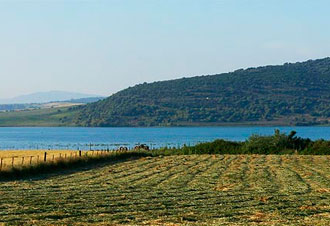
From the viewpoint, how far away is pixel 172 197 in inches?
908

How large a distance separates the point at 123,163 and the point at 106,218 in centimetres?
2743

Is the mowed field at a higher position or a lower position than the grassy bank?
lower

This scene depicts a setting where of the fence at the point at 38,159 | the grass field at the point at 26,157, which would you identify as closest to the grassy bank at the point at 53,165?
the fence at the point at 38,159

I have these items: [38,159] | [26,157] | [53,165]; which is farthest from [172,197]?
[26,157]

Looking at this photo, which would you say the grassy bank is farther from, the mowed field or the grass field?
the mowed field

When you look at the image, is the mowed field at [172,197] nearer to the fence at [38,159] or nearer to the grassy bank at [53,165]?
the grassy bank at [53,165]

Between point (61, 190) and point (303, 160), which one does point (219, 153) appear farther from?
point (61, 190)

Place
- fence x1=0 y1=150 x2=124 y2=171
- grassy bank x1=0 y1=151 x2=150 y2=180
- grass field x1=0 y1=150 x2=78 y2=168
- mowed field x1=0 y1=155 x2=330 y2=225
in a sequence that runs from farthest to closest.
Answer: grass field x1=0 y1=150 x2=78 y2=168 < fence x1=0 y1=150 x2=124 y2=171 < grassy bank x1=0 y1=151 x2=150 y2=180 < mowed field x1=0 y1=155 x2=330 y2=225

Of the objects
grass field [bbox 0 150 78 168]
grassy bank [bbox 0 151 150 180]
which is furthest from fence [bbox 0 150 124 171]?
grassy bank [bbox 0 151 150 180]

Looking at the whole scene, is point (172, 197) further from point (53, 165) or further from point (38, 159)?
point (38, 159)

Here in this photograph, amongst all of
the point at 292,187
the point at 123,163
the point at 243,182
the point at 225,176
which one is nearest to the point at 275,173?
the point at 225,176

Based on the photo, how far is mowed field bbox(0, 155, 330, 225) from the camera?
58.4 ft

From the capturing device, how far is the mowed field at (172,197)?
58.4 ft

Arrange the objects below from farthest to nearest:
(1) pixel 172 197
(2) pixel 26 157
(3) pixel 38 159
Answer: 1. (2) pixel 26 157
2. (3) pixel 38 159
3. (1) pixel 172 197
